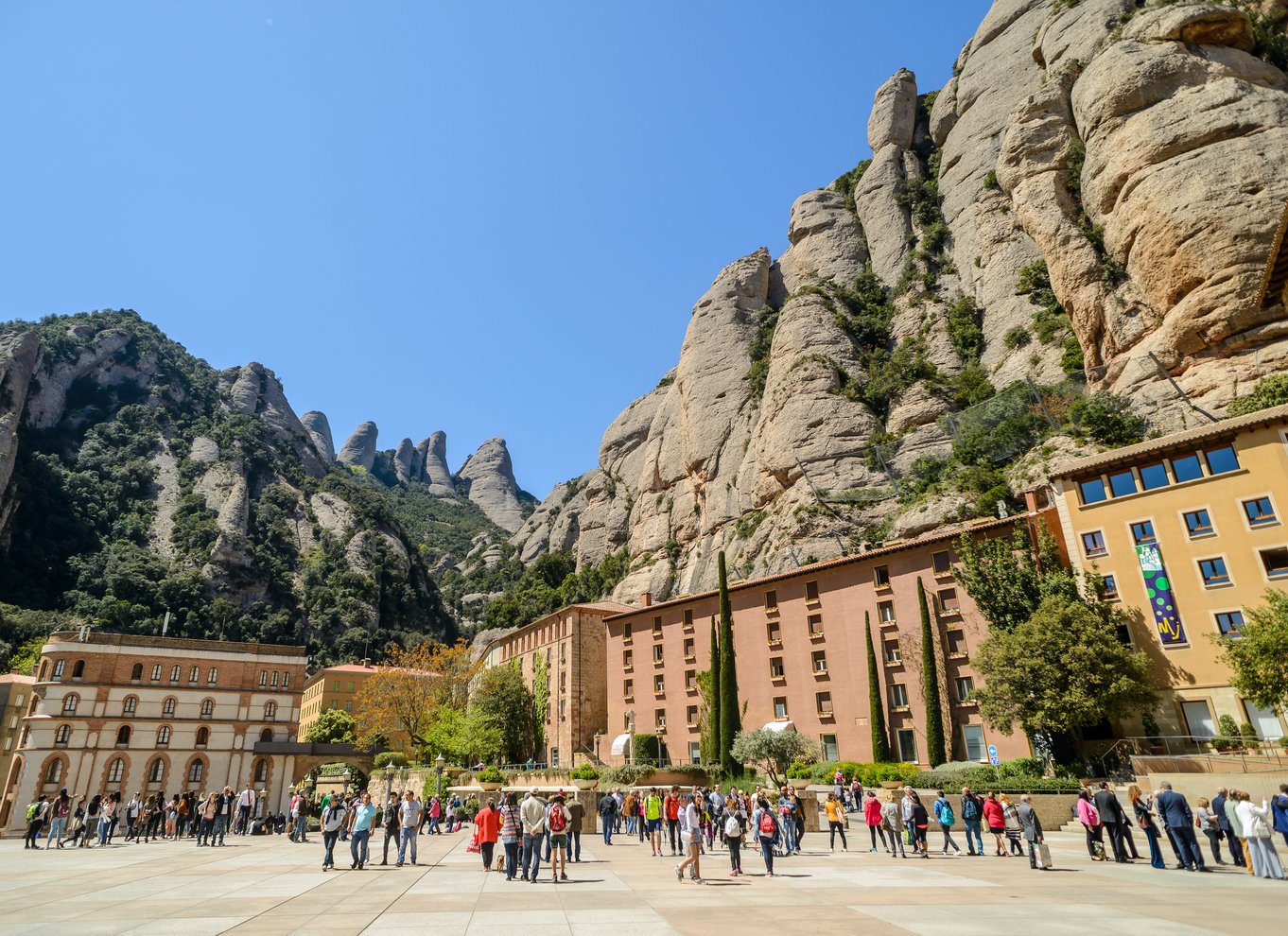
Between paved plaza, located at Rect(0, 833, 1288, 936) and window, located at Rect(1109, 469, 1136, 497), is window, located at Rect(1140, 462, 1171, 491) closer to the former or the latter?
window, located at Rect(1109, 469, 1136, 497)

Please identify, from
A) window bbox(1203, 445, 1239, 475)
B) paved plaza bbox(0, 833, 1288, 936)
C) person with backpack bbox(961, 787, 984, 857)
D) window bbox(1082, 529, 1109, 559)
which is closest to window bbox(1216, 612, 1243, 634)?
window bbox(1082, 529, 1109, 559)

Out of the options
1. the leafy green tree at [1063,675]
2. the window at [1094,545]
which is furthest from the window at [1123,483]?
the leafy green tree at [1063,675]

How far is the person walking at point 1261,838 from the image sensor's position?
14.9 metres

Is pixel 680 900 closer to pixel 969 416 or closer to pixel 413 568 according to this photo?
pixel 969 416

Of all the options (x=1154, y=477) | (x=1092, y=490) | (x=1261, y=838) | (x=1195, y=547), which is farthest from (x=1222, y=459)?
(x=1261, y=838)

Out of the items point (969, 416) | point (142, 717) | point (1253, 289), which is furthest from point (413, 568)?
point (1253, 289)

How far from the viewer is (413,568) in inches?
5226

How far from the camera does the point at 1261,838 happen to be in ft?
48.9

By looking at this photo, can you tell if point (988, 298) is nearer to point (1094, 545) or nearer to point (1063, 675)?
point (1094, 545)

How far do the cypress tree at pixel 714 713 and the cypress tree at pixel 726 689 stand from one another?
3.17 ft

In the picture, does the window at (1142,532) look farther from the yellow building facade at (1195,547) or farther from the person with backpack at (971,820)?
the person with backpack at (971,820)

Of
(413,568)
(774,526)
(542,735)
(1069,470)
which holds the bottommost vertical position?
(542,735)

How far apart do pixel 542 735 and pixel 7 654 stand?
209 ft

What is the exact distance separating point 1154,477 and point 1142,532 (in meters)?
2.73
